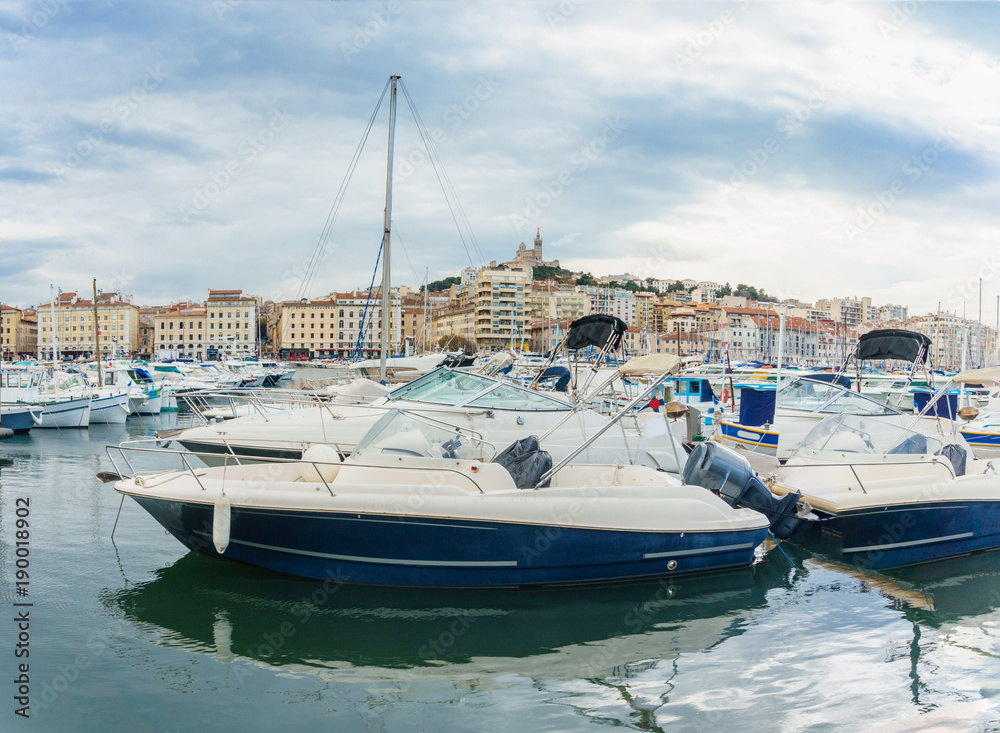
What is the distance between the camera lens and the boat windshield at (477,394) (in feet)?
35.6

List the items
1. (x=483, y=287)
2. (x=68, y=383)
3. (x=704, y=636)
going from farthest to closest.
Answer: (x=483, y=287), (x=68, y=383), (x=704, y=636)

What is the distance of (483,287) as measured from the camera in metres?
122

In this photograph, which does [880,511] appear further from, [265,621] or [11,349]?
[11,349]

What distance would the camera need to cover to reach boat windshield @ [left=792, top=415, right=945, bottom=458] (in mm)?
8852

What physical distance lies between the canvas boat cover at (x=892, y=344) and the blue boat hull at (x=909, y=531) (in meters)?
5.59

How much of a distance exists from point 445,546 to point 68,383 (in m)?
23.3

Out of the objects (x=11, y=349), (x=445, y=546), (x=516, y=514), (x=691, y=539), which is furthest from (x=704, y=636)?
(x=11, y=349)

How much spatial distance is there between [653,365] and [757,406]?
9.00 metres

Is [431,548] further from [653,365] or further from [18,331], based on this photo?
[18,331]

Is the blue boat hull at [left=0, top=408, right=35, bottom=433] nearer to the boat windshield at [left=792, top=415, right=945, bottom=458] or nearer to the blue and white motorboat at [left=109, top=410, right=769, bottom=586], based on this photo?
the blue and white motorboat at [left=109, top=410, right=769, bottom=586]

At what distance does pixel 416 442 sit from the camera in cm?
723

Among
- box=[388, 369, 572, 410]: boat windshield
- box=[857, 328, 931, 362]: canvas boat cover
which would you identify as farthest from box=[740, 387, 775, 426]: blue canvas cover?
box=[388, 369, 572, 410]: boat windshield

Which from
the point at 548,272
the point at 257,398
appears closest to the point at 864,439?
the point at 257,398

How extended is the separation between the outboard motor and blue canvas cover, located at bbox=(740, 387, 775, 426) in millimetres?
7510
